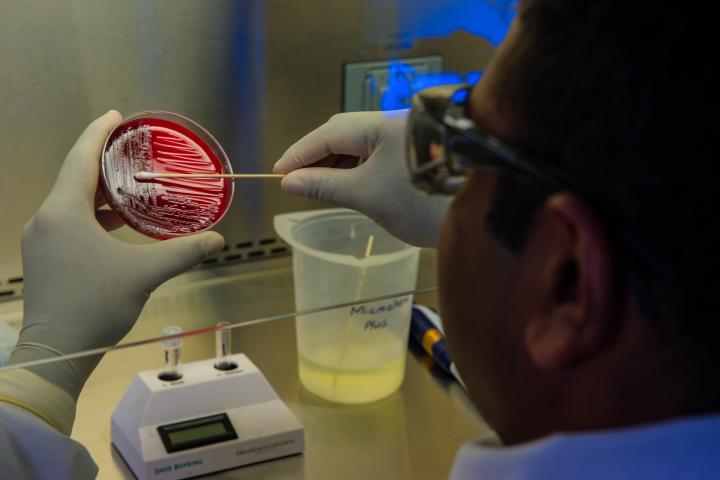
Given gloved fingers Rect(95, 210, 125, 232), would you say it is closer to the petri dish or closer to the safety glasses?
the petri dish

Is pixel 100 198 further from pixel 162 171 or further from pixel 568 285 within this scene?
pixel 568 285

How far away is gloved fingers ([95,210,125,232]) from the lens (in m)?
1.12

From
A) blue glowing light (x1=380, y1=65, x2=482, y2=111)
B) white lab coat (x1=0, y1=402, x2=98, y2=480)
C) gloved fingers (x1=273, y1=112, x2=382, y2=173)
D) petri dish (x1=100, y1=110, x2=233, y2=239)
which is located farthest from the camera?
blue glowing light (x1=380, y1=65, x2=482, y2=111)

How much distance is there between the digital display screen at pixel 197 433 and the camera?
1289mm

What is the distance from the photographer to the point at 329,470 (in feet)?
4.32

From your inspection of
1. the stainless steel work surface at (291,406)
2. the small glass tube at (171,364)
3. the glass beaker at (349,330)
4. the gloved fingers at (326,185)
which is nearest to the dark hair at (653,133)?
the gloved fingers at (326,185)

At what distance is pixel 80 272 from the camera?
3.48 feet

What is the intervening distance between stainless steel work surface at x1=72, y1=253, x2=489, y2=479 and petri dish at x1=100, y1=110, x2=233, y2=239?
0.12 m

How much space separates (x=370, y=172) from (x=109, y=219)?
0.37 m

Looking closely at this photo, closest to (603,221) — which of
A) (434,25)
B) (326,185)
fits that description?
(326,185)

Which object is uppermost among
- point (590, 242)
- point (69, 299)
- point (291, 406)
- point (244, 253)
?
point (590, 242)

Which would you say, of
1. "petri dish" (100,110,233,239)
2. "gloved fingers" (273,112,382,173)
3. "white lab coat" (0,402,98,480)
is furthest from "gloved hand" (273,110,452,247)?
"white lab coat" (0,402,98,480)

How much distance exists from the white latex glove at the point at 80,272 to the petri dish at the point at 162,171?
0.03 meters

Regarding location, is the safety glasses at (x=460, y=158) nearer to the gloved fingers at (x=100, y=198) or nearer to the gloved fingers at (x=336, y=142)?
the gloved fingers at (x=336, y=142)
